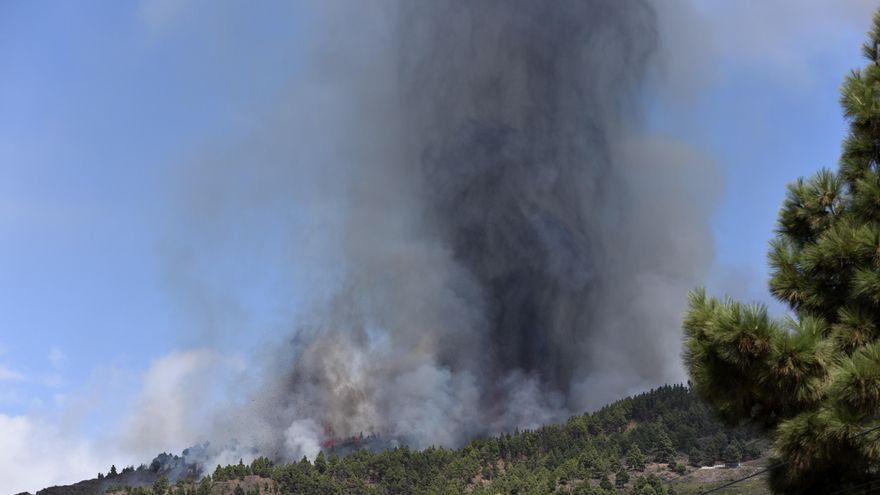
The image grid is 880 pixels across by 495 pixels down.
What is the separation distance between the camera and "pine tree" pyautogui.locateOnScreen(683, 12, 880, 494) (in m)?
20.1

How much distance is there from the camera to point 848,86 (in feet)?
79.6

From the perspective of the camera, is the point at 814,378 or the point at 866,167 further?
the point at 866,167

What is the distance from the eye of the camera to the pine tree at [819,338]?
20.1 m

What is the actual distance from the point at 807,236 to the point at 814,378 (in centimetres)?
558

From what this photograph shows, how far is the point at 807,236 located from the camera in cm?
2522

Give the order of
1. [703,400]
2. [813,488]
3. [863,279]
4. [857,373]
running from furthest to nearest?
[703,400], [813,488], [863,279], [857,373]

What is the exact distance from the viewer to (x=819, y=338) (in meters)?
21.4

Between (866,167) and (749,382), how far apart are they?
7.10 meters

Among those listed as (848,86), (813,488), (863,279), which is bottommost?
(813,488)

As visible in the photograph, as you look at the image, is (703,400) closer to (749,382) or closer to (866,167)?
(749,382)

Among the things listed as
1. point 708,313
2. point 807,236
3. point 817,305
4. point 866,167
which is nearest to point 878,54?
point 866,167

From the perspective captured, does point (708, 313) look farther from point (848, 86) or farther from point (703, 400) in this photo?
point (848, 86)

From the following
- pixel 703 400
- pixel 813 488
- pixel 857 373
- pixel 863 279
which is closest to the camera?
pixel 857 373

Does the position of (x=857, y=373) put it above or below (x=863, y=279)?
below
